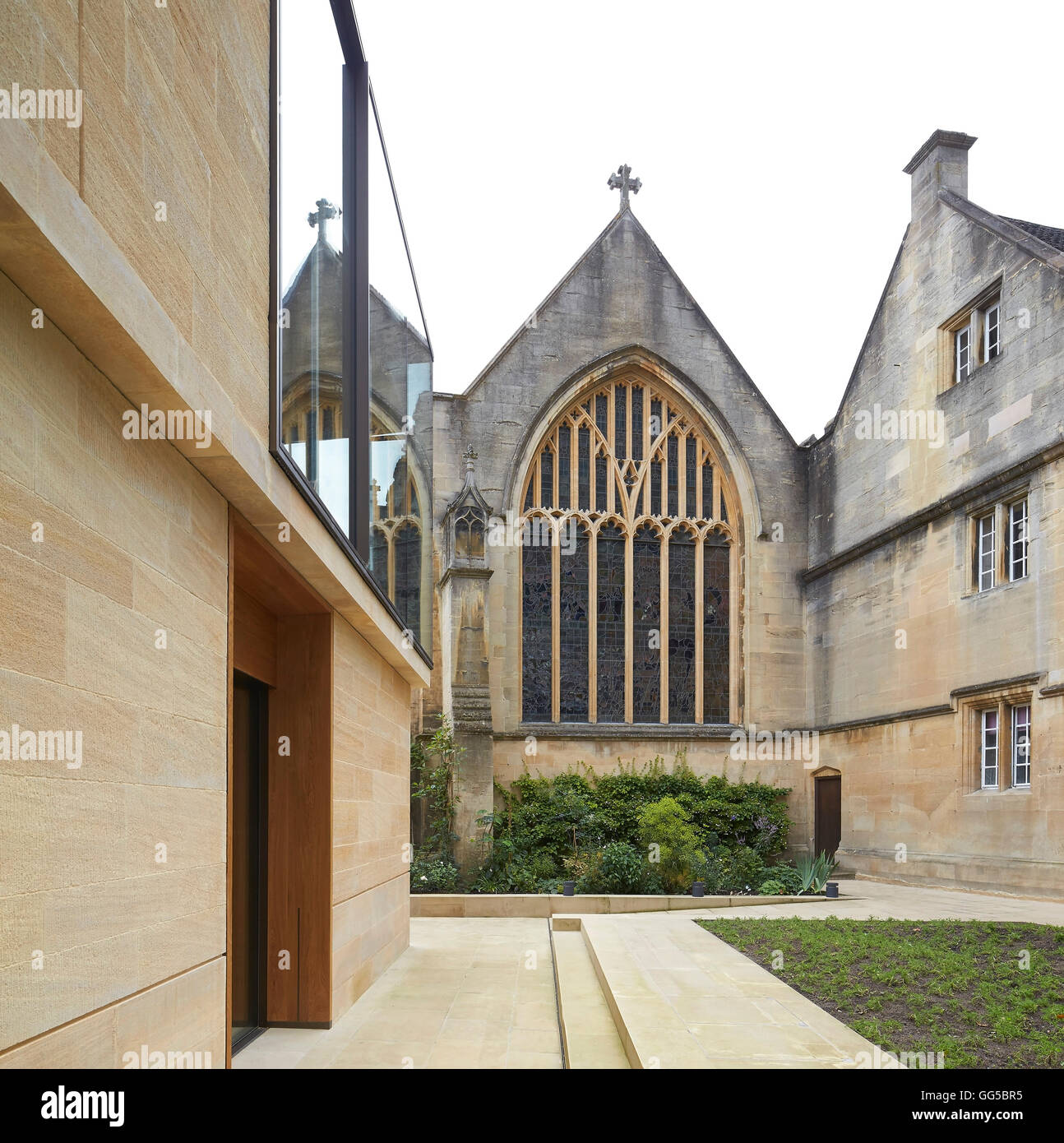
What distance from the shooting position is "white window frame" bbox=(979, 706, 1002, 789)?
1464 cm

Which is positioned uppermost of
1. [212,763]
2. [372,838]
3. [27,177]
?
[27,177]

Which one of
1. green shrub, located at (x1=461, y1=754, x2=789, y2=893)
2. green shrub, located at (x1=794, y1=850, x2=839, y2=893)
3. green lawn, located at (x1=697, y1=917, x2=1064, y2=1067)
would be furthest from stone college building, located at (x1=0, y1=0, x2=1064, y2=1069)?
green lawn, located at (x1=697, y1=917, x2=1064, y2=1067)

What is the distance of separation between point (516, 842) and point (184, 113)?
14.1m

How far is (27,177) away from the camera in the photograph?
2.44 metres

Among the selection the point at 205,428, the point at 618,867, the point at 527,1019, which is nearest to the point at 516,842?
the point at 618,867

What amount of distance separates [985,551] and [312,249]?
12.0 m

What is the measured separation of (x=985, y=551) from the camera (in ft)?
49.5

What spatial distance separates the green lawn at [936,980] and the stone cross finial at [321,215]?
583cm

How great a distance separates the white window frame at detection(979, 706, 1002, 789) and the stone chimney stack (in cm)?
846

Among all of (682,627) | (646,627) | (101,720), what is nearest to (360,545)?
(101,720)

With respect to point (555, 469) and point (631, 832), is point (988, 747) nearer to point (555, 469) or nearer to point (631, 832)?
point (631, 832)

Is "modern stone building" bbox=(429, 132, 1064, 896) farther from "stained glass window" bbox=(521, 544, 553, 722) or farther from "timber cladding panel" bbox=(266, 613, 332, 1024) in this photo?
"timber cladding panel" bbox=(266, 613, 332, 1024)

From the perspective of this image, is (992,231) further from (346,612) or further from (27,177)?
(27,177)

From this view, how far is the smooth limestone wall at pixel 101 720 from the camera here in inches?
103
